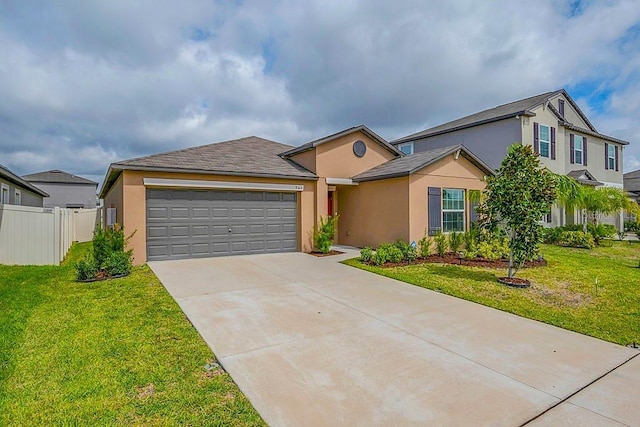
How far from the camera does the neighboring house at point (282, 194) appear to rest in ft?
36.0

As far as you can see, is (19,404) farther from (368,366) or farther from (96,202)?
(96,202)

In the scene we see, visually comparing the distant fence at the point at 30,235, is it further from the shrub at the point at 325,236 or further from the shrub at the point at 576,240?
the shrub at the point at 576,240

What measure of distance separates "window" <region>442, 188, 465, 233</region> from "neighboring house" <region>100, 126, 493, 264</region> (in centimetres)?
4

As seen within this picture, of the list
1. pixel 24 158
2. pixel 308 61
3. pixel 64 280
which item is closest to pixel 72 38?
pixel 64 280

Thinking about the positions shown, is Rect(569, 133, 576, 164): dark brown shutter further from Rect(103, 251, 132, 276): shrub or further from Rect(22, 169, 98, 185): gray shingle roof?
Rect(22, 169, 98, 185): gray shingle roof

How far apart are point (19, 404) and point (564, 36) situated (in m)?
15.7

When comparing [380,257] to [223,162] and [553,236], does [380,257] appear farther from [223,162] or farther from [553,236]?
[553,236]

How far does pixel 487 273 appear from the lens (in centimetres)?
931

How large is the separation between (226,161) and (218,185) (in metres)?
1.41

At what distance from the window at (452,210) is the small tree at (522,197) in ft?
15.7

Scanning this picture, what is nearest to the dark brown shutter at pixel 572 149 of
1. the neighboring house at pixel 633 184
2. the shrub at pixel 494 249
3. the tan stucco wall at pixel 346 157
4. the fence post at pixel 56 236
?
the neighboring house at pixel 633 184

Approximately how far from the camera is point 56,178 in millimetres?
34719

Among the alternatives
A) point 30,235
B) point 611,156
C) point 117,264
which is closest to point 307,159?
point 117,264

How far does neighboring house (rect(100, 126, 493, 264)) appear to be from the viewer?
11.0 meters
